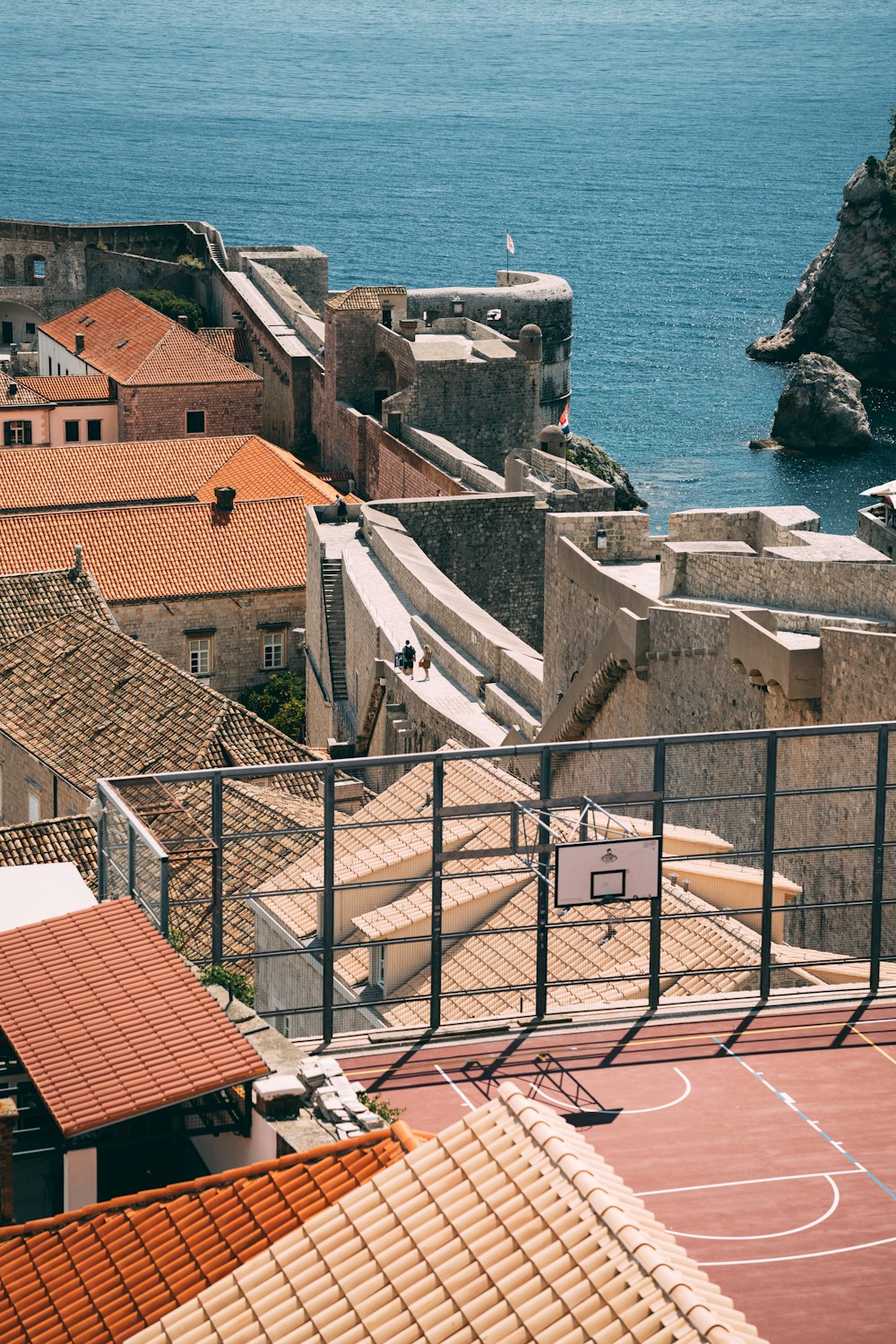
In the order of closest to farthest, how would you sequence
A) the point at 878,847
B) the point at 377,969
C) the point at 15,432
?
the point at 878,847 → the point at 377,969 → the point at 15,432

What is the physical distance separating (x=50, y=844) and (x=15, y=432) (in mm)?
47558

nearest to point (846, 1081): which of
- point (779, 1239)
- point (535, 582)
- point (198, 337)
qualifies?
point (779, 1239)

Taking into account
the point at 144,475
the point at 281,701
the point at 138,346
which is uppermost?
the point at 138,346

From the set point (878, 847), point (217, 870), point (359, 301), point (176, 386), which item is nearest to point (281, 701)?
point (359, 301)

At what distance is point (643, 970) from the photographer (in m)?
23.6

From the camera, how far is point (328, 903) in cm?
1959

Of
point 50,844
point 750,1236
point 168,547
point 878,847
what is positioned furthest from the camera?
point 168,547

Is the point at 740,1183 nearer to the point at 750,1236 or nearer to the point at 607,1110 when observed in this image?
the point at 750,1236

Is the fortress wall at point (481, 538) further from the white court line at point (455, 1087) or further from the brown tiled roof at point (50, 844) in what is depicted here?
the white court line at point (455, 1087)

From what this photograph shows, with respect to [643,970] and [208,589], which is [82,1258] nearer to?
[643,970]

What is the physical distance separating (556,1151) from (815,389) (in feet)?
321

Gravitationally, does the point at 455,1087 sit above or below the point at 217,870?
below

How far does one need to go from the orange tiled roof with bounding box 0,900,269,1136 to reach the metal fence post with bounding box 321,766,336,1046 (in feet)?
5.02

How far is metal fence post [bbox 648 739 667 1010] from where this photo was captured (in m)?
20.0
